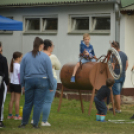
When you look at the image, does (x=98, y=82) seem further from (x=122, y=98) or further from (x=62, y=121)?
(x=122, y=98)

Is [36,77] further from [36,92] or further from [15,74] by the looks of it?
[15,74]

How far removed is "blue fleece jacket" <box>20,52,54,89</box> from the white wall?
21.6 feet

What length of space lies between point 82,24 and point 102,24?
2.75 feet

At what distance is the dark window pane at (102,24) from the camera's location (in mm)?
14633

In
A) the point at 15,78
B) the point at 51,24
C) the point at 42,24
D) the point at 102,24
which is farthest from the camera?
the point at 42,24

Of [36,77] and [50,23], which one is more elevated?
[50,23]

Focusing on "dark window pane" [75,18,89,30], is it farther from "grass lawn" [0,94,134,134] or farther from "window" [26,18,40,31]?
"grass lawn" [0,94,134,134]

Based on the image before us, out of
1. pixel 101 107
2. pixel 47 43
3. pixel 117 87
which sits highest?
pixel 47 43

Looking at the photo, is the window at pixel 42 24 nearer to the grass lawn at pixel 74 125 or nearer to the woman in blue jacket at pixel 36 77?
the grass lawn at pixel 74 125

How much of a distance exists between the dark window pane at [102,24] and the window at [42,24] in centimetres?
178

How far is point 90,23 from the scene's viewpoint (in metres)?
14.9

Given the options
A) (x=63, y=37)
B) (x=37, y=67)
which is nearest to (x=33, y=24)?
(x=63, y=37)

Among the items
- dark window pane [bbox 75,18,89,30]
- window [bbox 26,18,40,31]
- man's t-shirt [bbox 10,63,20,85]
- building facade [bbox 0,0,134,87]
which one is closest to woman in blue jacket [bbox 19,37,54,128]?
man's t-shirt [bbox 10,63,20,85]

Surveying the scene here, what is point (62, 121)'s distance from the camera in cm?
989
